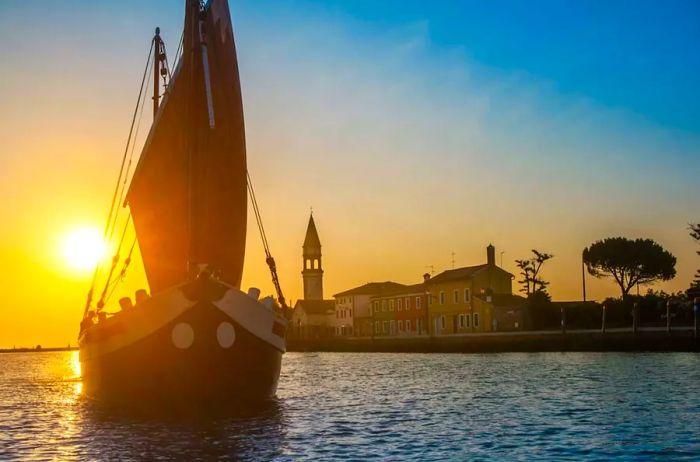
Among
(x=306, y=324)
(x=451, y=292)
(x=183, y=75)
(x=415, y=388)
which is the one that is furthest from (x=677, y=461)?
(x=306, y=324)

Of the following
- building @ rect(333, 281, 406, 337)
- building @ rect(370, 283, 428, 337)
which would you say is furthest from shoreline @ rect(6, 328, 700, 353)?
building @ rect(333, 281, 406, 337)

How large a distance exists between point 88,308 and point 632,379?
22.2 metres

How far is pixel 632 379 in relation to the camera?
37062mm

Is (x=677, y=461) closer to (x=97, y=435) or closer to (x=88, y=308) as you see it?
(x=97, y=435)

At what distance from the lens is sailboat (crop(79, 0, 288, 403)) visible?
23.9 meters

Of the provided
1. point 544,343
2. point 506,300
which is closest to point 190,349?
point 544,343

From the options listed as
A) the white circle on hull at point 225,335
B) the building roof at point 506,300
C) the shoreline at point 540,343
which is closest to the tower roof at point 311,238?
the shoreline at point 540,343


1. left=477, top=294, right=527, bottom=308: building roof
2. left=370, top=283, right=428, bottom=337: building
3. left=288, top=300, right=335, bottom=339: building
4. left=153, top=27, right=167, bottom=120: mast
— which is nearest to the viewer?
left=153, top=27, right=167, bottom=120: mast

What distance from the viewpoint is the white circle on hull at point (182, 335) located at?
936 inches

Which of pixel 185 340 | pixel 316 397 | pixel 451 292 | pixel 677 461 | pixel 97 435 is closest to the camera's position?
pixel 677 461

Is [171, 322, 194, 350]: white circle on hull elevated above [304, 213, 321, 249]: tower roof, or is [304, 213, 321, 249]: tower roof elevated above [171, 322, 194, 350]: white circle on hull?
[304, 213, 321, 249]: tower roof

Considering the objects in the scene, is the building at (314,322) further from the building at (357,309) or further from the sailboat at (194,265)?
the sailboat at (194,265)

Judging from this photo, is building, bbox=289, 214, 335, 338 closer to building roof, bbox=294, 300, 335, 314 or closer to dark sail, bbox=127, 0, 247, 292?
building roof, bbox=294, 300, 335, 314

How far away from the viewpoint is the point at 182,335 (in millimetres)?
23797
